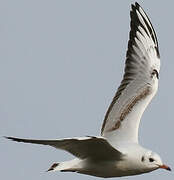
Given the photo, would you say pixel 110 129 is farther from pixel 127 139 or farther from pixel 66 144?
pixel 66 144

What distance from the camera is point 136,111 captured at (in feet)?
45.2

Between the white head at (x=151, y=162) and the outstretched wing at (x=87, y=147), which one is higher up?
the outstretched wing at (x=87, y=147)

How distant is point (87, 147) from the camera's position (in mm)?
11609

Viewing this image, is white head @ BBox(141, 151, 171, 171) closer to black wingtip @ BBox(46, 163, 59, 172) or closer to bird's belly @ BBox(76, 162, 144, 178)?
bird's belly @ BBox(76, 162, 144, 178)

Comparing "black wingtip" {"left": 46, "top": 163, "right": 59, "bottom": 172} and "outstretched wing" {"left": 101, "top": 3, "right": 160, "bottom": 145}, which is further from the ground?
"outstretched wing" {"left": 101, "top": 3, "right": 160, "bottom": 145}

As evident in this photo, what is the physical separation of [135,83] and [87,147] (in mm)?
3247

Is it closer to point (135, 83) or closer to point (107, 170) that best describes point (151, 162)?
point (107, 170)

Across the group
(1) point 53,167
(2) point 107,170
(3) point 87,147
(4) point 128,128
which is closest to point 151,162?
(2) point 107,170

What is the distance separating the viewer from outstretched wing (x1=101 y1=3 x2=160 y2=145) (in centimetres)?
1341

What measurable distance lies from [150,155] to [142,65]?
3.44 meters

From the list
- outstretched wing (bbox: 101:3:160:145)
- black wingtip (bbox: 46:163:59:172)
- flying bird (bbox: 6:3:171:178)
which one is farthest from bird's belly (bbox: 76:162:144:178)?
outstretched wing (bbox: 101:3:160:145)

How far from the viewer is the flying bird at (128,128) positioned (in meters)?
11.7

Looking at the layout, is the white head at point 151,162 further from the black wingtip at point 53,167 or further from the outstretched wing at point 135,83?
the black wingtip at point 53,167

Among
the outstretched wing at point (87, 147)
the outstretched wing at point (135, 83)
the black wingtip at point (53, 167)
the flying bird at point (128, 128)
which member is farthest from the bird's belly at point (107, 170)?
the outstretched wing at point (135, 83)
